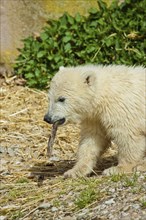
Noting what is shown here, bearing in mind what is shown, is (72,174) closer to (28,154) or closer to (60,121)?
(60,121)

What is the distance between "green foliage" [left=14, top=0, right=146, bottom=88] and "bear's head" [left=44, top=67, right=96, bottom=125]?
128 inches

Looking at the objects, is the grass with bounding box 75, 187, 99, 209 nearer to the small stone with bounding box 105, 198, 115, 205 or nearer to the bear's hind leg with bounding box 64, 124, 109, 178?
the small stone with bounding box 105, 198, 115, 205

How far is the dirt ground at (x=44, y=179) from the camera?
231 inches

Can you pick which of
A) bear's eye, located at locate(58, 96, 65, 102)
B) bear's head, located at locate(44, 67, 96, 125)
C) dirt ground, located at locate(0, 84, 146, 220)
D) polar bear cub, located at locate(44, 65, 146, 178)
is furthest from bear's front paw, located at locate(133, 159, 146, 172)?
bear's eye, located at locate(58, 96, 65, 102)

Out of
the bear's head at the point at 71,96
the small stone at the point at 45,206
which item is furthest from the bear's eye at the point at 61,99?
the small stone at the point at 45,206

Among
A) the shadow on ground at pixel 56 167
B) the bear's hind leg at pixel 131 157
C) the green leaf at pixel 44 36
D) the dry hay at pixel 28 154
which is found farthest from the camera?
the green leaf at pixel 44 36

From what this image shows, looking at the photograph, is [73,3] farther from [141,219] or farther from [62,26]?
[141,219]

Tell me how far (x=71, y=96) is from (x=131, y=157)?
31.2 inches

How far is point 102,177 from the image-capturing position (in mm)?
6785

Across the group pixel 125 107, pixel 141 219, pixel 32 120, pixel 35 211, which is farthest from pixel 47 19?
pixel 141 219

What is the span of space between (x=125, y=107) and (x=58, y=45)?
3.61m

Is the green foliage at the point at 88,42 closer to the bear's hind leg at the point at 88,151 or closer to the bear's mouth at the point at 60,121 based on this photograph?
the bear's hind leg at the point at 88,151

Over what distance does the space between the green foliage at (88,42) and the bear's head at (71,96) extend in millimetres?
3254

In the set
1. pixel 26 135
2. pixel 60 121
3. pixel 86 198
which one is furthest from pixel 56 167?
pixel 86 198
